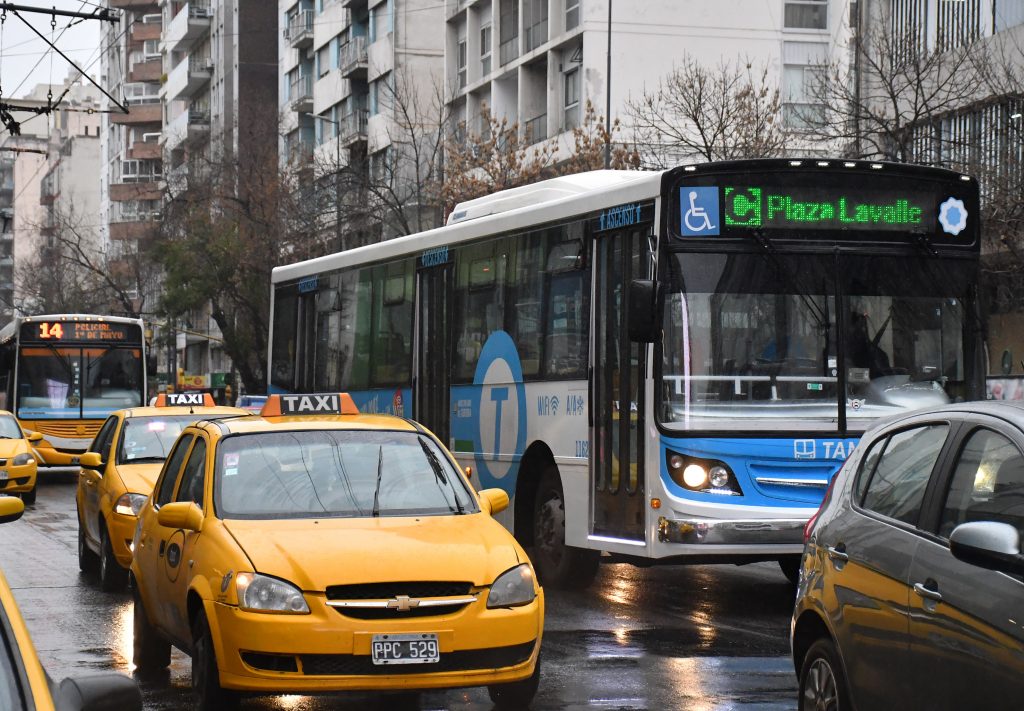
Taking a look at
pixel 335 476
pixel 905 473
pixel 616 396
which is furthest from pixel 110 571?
pixel 905 473

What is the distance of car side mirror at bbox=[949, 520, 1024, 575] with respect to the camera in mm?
4941

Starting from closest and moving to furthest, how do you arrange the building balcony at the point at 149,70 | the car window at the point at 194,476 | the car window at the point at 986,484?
the car window at the point at 986,484, the car window at the point at 194,476, the building balcony at the point at 149,70

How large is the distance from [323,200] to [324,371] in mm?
29714

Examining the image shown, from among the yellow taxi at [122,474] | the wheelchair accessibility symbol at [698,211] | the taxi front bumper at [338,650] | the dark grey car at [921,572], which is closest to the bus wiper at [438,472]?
the taxi front bumper at [338,650]

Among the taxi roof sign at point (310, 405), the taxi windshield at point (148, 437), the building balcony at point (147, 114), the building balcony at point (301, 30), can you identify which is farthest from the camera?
the building balcony at point (147, 114)

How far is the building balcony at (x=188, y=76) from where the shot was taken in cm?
8988

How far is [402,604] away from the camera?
304 inches

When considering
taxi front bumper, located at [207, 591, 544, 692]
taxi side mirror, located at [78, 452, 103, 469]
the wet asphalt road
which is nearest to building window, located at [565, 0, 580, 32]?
the wet asphalt road

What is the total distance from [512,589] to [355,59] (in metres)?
57.2

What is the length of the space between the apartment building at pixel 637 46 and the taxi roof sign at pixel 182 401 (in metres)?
29.4

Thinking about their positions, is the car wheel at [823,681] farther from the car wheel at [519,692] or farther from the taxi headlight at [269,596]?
the taxi headlight at [269,596]

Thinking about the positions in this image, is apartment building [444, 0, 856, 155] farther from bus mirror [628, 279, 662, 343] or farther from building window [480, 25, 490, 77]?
bus mirror [628, 279, 662, 343]

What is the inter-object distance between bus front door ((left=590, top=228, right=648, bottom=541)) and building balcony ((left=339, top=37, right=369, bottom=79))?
5116 centimetres

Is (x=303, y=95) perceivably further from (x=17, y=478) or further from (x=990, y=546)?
(x=990, y=546)
